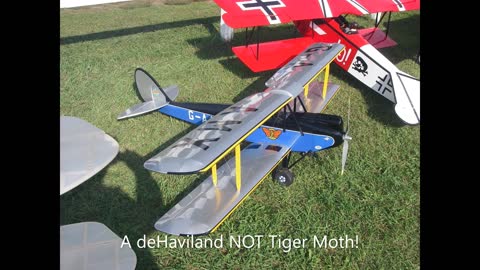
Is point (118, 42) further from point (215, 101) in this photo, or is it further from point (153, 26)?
point (215, 101)

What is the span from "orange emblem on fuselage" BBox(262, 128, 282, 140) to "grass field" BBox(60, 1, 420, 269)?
733 millimetres

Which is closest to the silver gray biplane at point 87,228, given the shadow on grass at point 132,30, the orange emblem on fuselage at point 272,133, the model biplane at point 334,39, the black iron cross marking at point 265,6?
the orange emblem on fuselage at point 272,133

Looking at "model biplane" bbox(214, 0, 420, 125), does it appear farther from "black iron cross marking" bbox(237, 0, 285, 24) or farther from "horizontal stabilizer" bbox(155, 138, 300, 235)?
"horizontal stabilizer" bbox(155, 138, 300, 235)

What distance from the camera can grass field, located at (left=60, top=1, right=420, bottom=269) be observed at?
455 centimetres

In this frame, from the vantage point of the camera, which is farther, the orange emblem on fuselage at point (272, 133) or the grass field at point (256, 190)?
the orange emblem on fuselage at point (272, 133)

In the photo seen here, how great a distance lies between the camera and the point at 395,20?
506 inches

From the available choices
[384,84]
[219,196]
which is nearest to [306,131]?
[219,196]

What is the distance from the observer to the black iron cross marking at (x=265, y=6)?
7004 mm

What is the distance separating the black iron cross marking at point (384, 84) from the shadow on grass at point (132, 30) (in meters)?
7.08

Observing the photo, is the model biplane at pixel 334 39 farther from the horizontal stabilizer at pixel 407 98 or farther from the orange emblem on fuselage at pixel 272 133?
the orange emblem on fuselage at pixel 272 133

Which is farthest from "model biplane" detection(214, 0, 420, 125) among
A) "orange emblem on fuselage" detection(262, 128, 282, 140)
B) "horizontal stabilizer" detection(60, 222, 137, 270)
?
"horizontal stabilizer" detection(60, 222, 137, 270)

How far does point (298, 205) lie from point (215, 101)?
3582mm

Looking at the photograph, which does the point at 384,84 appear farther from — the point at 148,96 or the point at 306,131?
the point at 148,96

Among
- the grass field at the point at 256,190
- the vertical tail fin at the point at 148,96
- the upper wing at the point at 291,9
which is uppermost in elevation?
the upper wing at the point at 291,9
